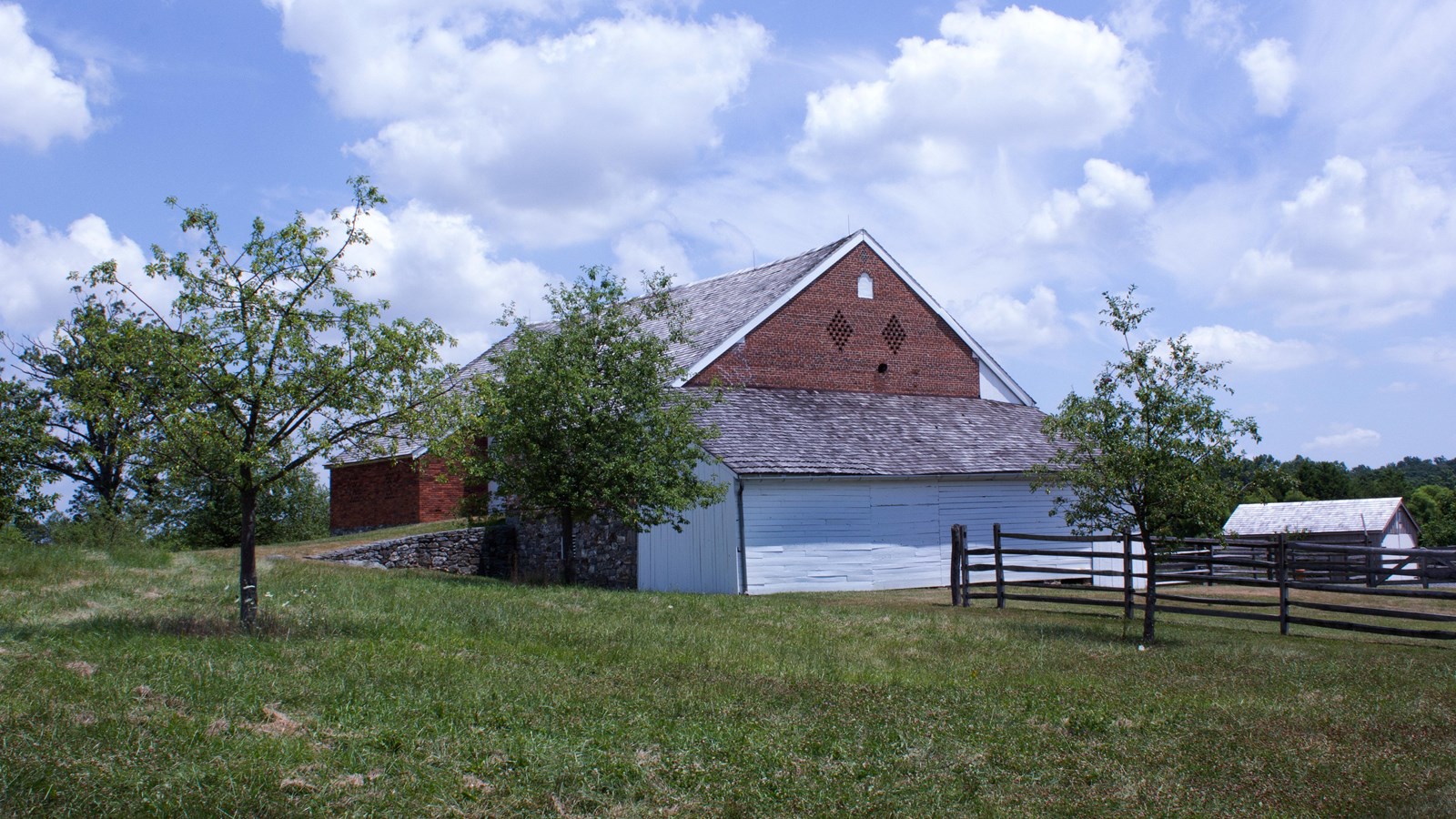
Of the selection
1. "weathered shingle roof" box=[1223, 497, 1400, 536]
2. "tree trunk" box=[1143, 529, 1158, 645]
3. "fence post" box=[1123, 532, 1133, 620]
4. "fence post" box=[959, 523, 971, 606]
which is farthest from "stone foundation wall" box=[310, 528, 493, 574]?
"weathered shingle roof" box=[1223, 497, 1400, 536]

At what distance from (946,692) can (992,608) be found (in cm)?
1006

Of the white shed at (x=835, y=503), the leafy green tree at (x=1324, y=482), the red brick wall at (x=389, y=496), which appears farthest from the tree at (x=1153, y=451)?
the leafy green tree at (x=1324, y=482)

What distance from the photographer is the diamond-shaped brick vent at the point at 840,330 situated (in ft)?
105

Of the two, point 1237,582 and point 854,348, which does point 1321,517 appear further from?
point 1237,582

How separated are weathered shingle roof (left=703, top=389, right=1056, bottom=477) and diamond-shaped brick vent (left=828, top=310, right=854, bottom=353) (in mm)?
1555

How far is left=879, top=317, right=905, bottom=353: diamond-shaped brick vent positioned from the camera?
33.0m

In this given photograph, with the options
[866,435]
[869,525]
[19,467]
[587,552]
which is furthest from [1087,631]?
[19,467]

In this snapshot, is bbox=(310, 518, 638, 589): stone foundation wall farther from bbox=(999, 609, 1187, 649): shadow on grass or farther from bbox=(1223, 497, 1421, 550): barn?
bbox=(1223, 497, 1421, 550): barn

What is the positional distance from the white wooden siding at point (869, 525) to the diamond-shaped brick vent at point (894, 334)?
6.66 m

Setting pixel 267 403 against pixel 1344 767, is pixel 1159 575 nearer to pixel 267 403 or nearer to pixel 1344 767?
pixel 1344 767

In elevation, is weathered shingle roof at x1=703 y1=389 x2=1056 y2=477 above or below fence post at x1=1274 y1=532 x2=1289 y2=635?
above

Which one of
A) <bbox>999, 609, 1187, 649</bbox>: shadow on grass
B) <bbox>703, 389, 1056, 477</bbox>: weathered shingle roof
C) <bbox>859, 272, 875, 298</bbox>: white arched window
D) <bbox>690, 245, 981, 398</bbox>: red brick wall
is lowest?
<bbox>999, 609, 1187, 649</bbox>: shadow on grass

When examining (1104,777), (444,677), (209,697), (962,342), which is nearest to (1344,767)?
(1104,777)

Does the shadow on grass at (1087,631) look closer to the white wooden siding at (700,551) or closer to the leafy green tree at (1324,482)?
the white wooden siding at (700,551)
